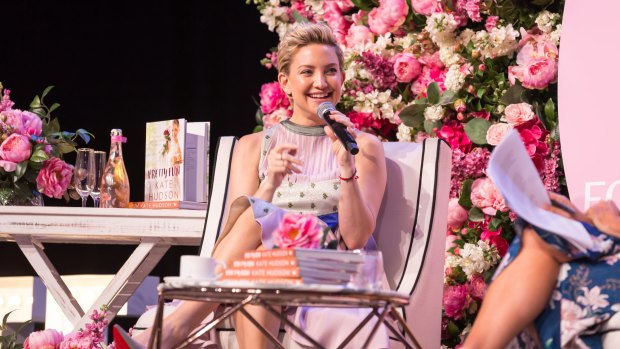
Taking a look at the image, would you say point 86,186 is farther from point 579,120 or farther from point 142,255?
point 579,120

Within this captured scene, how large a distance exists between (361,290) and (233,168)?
1343 millimetres

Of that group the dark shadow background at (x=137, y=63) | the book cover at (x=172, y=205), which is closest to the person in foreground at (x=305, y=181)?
the book cover at (x=172, y=205)

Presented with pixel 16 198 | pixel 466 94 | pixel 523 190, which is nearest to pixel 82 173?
pixel 16 198

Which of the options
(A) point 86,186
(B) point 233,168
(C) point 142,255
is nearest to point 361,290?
(B) point 233,168

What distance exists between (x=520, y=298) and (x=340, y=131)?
0.73 meters

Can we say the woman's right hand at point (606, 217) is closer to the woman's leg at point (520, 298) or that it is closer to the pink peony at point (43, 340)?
the woman's leg at point (520, 298)

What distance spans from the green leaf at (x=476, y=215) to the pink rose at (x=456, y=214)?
0.16 ft

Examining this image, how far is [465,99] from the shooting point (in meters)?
3.49

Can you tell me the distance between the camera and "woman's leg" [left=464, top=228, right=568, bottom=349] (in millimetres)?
1929

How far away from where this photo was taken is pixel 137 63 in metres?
4.89

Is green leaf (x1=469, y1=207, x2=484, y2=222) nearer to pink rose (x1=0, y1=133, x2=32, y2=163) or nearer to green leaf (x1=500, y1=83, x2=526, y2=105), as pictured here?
green leaf (x1=500, y1=83, x2=526, y2=105)

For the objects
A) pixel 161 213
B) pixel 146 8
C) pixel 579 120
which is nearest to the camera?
pixel 579 120

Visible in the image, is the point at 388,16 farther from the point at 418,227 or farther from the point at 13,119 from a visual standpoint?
the point at 13,119

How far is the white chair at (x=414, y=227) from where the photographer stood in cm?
277
